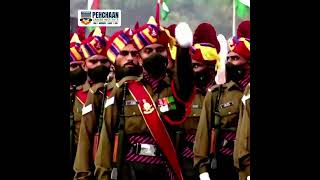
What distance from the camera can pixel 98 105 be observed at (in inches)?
148

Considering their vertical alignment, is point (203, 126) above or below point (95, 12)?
below

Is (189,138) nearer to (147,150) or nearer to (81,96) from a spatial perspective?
(147,150)

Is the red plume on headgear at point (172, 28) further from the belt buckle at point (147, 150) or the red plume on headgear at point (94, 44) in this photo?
the belt buckle at point (147, 150)

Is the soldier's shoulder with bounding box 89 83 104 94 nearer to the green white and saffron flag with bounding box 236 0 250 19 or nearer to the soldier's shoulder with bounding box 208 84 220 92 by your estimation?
the soldier's shoulder with bounding box 208 84 220 92

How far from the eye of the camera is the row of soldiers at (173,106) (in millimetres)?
3609

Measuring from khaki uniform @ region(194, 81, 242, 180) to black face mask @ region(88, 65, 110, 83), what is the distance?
0.57 meters

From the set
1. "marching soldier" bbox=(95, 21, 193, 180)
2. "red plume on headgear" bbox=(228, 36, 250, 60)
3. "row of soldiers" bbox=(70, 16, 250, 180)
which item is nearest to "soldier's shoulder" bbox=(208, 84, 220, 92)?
"row of soldiers" bbox=(70, 16, 250, 180)

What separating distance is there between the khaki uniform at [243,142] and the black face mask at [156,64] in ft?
1.49

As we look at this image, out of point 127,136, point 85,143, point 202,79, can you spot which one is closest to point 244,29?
point 202,79

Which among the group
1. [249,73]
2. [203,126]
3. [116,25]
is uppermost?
[116,25]

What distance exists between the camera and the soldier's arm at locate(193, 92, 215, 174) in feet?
11.9

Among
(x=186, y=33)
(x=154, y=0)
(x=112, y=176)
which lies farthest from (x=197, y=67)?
(x=112, y=176)

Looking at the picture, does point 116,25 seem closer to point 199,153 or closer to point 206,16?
point 206,16

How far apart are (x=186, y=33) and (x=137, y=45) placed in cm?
28
